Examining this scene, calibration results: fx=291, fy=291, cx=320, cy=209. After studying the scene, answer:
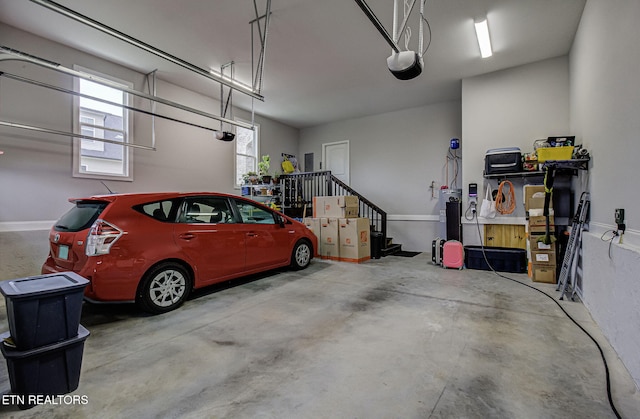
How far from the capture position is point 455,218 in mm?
5691

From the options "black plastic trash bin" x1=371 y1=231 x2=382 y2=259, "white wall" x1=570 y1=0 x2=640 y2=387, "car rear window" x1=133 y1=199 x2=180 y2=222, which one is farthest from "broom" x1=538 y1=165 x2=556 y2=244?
"car rear window" x1=133 y1=199 x2=180 y2=222

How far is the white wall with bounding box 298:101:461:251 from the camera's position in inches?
279

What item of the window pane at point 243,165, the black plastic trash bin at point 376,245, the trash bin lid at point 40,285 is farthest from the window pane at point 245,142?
the trash bin lid at point 40,285

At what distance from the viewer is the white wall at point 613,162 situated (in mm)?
1989

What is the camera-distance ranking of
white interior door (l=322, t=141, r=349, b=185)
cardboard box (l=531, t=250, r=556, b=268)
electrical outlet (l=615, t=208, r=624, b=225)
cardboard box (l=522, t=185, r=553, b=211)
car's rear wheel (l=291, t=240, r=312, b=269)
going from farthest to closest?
white interior door (l=322, t=141, r=349, b=185), car's rear wheel (l=291, t=240, r=312, b=269), cardboard box (l=522, t=185, r=553, b=211), cardboard box (l=531, t=250, r=556, b=268), electrical outlet (l=615, t=208, r=624, b=225)

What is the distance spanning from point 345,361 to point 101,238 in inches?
92.6

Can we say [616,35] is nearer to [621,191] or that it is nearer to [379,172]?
[621,191]

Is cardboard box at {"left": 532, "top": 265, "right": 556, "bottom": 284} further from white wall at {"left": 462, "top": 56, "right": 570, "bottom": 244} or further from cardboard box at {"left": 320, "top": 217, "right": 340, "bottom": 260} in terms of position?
cardboard box at {"left": 320, "top": 217, "right": 340, "bottom": 260}

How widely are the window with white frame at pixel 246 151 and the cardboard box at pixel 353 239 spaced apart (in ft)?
10.3

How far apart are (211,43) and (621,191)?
5211mm

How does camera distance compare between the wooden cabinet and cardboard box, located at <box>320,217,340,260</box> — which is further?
cardboard box, located at <box>320,217,340,260</box>

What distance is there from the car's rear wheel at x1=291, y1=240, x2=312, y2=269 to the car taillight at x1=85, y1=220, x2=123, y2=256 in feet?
8.60

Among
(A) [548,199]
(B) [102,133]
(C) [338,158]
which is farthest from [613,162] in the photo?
(B) [102,133]

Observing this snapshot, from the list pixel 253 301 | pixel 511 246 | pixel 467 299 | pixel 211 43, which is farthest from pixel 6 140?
pixel 511 246
